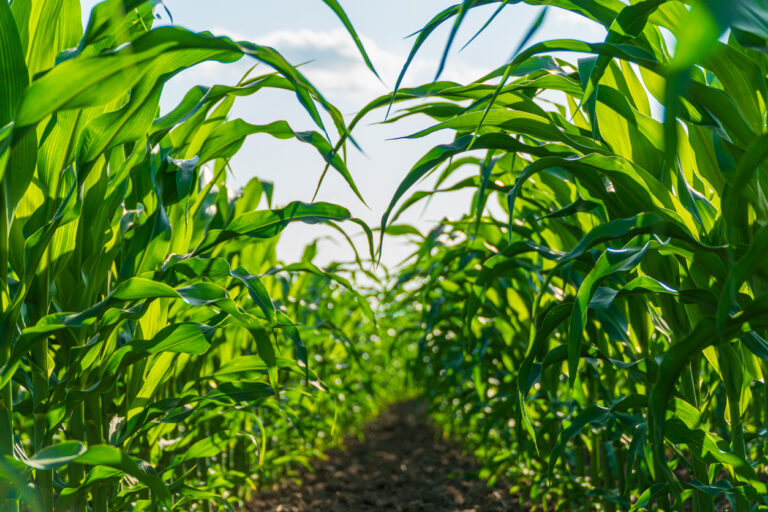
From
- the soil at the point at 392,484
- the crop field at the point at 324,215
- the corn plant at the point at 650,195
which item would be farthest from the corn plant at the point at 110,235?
the soil at the point at 392,484

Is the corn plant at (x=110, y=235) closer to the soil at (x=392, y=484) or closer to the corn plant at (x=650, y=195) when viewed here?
the corn plant at (x=650, y=195)

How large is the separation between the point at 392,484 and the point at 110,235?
2.63 m

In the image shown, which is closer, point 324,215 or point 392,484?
point 324,215

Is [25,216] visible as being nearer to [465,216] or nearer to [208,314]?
[208,314]

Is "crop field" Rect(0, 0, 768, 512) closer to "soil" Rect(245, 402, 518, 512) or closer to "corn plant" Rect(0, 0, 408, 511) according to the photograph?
"corn plant" Rect(0, 0, 408, 511)

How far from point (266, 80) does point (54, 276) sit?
429 mm

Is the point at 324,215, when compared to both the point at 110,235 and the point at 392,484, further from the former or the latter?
the point at 392,484

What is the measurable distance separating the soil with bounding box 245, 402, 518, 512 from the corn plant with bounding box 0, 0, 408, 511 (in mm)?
1585

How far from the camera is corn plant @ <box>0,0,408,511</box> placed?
0.65m

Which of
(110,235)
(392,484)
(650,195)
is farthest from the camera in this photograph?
(392,484)

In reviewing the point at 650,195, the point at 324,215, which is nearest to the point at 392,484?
the point at 324,215

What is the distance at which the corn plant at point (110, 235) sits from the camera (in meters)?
0.65

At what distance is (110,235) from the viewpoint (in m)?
0.99

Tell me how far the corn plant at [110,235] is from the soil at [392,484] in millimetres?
1585
